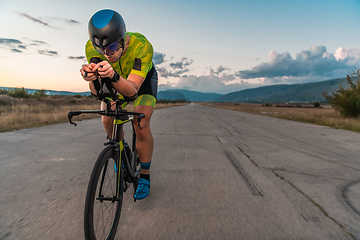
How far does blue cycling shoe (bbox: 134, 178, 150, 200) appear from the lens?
7.34 feet

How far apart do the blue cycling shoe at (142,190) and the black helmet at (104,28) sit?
5.28 ft

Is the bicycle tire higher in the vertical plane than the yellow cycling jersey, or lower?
lower

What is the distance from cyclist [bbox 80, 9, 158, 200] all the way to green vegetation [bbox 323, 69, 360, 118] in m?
17.6

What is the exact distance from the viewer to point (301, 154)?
4762mm

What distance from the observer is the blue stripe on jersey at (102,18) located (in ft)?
5.12

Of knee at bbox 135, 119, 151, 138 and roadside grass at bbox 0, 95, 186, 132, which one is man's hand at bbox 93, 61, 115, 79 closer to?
knee at bbox 135, 119, 151, 138

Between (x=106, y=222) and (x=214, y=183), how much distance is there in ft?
5.60

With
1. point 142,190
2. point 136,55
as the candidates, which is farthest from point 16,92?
point 136,55

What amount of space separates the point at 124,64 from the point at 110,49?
17.1 inches

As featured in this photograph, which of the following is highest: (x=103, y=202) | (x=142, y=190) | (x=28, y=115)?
(x=28, y=115)

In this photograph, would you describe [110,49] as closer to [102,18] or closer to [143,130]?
[102,18]

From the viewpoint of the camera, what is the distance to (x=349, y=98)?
14.7m

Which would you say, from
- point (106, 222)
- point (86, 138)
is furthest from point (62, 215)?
point (86, 138)

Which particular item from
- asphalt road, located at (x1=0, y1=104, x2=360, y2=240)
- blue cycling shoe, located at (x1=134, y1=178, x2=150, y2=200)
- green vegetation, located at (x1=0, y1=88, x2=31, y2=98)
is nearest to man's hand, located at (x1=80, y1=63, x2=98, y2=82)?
asphalt road, located at (x1=0, y1=104, x2=360, y2=240)
